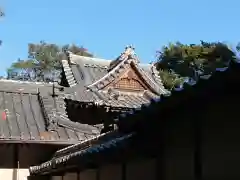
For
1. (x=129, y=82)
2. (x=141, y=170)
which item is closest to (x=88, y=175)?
(x=141, y=170)

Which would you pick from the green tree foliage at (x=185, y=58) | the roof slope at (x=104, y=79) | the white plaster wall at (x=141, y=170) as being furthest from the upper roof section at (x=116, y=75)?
the green tree foliage at (x=185, y=58)

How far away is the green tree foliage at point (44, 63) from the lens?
43156 millimetres

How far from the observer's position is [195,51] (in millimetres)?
40938

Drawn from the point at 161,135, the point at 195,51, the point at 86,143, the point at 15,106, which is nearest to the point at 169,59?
the point at 195,51

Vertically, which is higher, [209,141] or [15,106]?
[15,106]

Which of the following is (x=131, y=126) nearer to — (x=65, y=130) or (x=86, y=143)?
(x=86, y=143)

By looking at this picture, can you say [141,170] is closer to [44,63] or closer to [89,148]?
[89,148]

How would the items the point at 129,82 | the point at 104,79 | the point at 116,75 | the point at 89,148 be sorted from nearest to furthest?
1. the point at 89,148
2. the point at 104,79
3. the point at 116,75
4. the point at 129,82

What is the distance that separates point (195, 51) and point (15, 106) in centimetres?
2849

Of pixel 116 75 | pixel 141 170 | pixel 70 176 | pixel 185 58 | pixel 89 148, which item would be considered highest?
pixel 185 58

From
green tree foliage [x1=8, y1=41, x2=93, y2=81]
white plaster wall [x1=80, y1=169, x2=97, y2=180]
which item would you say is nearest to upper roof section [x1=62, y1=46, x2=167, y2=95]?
white plaster wall [x1=80, y1=169, x2=97, y2=180]

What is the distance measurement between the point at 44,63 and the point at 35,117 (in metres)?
29.9

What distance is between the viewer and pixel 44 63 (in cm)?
4378

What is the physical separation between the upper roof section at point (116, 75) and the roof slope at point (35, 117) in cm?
243
